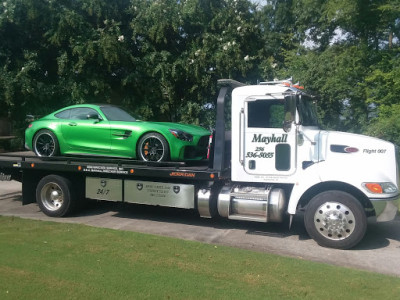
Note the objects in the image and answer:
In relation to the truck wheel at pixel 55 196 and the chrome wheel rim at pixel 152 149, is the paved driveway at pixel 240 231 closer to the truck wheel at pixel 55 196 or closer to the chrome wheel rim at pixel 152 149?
the truck wheel at pixel 55 196

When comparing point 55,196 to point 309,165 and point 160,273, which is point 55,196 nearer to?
point 160,273

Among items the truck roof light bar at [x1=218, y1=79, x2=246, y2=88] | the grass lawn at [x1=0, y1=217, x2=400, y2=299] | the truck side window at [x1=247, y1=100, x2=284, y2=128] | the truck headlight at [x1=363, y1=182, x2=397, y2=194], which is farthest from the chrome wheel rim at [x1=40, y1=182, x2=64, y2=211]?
the truck headlight at [x1=363, y1=182, x2=397, y2=194]

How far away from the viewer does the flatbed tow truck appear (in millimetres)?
6262

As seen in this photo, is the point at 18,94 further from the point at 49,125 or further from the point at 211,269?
the point at 211,269

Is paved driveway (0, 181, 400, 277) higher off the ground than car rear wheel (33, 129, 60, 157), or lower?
lower

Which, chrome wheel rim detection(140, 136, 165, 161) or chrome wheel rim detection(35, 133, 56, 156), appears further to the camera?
chrome wheel rim detection(35, 133, 56, 156)

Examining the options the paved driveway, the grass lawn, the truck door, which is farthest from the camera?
the truck door

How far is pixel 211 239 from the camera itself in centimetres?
684

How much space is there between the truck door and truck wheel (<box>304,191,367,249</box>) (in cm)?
73

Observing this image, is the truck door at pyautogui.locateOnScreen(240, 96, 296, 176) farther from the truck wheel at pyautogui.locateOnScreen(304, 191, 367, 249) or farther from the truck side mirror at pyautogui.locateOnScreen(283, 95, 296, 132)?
the truck wheel at pyautogui.locateOnScreen(304, 191, 367, 249)

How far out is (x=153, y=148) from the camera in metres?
7.62

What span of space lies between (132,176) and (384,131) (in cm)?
841

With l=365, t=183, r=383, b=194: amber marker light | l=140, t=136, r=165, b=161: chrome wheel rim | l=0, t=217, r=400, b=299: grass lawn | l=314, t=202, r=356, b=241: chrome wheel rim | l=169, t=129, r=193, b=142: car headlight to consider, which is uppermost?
l=169, t=129, r=193, b=142: car headlight

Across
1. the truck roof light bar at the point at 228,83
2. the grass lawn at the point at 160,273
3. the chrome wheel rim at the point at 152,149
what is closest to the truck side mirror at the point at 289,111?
the truck roof light bar at the point at 228,83
